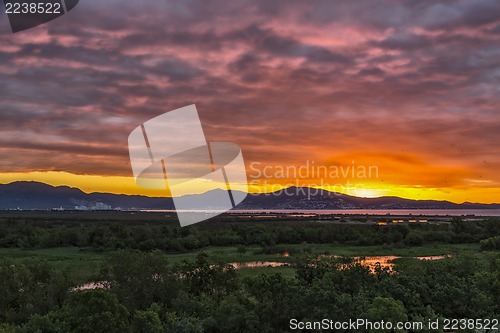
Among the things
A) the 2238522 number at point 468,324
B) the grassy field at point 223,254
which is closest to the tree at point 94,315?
the 2238522 number at point 468,324

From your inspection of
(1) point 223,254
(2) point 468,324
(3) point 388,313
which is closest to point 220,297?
(3) point 388,313

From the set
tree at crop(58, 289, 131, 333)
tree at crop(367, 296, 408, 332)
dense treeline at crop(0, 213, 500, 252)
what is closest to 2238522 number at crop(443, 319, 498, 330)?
tree at crop(367, 296, 408, 332)

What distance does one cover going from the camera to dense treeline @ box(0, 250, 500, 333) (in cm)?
1688

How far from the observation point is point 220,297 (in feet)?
81.1

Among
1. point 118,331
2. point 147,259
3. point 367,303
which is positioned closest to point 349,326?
point 367,303

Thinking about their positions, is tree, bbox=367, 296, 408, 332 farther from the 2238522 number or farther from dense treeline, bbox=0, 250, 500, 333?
the 2238522 number

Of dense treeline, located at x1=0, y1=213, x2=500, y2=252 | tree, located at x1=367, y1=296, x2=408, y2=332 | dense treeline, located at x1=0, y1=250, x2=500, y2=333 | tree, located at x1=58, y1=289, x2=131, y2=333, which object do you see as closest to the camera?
tree, located at x1=58, y1=289, x2=131, y2=333

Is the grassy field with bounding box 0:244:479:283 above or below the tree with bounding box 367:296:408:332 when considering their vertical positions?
below

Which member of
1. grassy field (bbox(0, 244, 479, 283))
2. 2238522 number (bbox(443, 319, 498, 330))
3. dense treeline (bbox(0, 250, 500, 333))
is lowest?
grassy field (bbox(0, 244, 479, 283))

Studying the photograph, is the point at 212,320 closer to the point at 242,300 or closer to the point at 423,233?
the point at 242,300

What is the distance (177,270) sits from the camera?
27.2m

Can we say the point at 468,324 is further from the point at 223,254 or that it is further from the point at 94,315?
the point at 223,254

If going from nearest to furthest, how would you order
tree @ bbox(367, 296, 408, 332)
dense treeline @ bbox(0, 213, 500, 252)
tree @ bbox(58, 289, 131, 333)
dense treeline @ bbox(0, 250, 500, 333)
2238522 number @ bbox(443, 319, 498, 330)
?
tree @ bbox(58, 289, 131, 333) → tree @ bbox(367, 296, 408, 332) → dense treeline @ bbox(0, 250, 500, 333) → 2238522 number @ bbox(443, 319, 498, 330) → dense treeline @ bbox(0, 213, 500, 252)

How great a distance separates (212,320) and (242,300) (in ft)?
6.72
